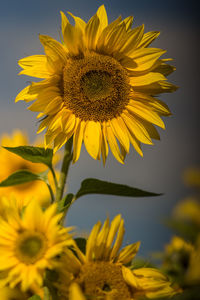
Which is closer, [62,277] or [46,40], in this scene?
[62,277]

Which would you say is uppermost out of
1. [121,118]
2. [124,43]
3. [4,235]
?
[124,43]

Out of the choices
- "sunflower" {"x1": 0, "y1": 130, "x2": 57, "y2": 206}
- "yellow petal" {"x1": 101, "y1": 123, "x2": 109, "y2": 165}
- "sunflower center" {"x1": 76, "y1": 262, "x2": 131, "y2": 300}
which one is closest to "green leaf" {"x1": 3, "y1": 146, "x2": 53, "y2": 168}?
"yellow petal" {"x1": 101, "y1": 123, "x2": 109, "y2": 165}

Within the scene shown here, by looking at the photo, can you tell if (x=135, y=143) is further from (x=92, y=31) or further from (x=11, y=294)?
(x=11, y=294)

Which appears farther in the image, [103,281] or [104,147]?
[104,147]

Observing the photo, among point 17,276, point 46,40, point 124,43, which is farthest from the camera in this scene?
point 124,43

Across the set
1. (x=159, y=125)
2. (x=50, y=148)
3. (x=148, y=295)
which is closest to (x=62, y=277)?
(x=148, y=295)

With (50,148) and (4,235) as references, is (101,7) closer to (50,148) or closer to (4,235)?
(50,148)

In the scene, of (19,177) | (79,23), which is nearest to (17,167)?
(19,177)
